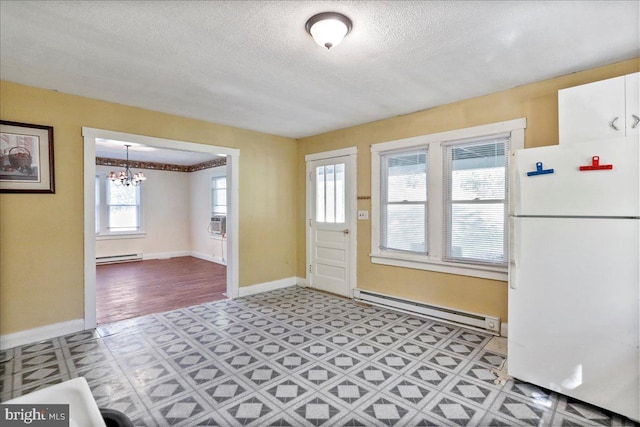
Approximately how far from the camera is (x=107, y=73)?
2.79 m

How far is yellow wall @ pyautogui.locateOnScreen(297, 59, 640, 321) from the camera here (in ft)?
9.63

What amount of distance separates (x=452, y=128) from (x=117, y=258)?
7712 millimetres

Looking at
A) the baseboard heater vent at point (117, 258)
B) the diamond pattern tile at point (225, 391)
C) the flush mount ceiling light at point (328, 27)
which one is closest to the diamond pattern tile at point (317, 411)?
the diamond pattern tile at point (225, 391)

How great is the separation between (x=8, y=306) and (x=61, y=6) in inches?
107

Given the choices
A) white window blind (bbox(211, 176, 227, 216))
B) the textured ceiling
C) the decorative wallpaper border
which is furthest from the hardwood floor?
the textured ceiling

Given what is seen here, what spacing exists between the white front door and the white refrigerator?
2.50 m

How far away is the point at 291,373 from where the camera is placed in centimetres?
251

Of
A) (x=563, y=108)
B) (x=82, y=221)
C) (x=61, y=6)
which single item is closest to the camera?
→ (x=61, y=6)

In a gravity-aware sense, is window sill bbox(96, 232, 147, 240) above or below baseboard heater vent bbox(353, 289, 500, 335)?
above

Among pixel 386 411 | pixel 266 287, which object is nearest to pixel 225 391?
pixel 386 411

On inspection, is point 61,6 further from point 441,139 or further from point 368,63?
point 441,139

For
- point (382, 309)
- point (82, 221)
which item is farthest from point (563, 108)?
point (82, 221)

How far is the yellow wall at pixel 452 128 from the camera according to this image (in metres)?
2.94

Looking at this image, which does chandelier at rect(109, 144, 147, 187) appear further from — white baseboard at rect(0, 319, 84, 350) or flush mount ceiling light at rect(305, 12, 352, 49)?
flush mount ceiling light at rect(305, 12, 352, 49)
